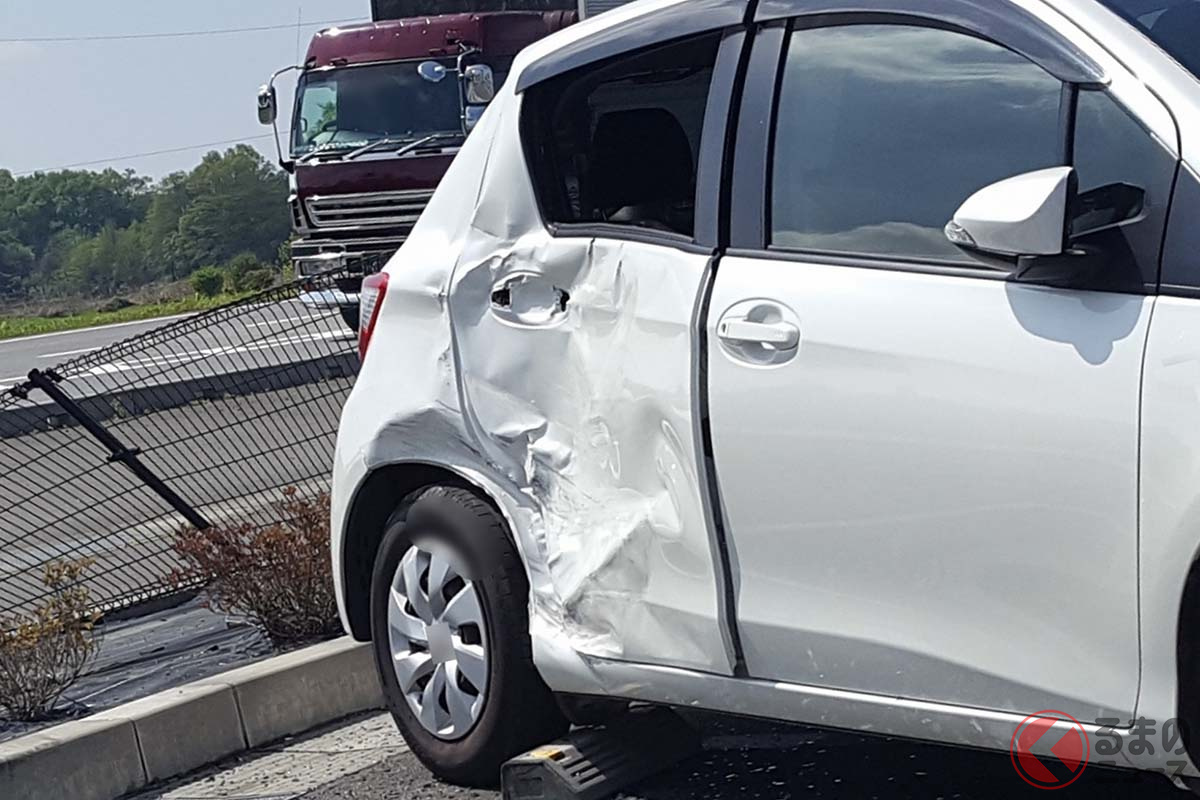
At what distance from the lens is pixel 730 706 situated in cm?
369

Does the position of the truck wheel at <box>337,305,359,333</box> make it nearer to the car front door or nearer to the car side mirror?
the car front door

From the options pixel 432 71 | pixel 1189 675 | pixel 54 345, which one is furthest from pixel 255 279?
pixel 1189 675

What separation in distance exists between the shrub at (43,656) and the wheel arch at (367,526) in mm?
1187

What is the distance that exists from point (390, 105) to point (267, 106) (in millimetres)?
2487

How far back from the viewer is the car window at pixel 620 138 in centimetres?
412

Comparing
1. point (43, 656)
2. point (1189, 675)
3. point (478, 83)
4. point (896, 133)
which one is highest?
point (478, 83)

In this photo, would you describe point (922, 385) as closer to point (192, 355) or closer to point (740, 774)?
point (740, 774)

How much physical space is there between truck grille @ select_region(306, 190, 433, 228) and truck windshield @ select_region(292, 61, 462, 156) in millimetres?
570

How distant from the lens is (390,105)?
1800 cm

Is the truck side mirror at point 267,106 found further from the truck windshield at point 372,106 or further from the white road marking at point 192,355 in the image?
the white road marking at point 192,355

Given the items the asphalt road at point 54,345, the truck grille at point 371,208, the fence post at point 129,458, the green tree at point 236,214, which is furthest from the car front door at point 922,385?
the green tree at point 236,214

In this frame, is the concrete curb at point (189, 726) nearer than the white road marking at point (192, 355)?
Yes

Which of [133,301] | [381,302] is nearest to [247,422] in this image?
[381,302]

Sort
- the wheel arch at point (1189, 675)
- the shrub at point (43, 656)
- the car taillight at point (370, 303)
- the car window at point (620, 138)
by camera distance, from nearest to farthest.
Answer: the wheel arch at point (1189, 675), the car window at point (620, 138), the car taillight at point (370, 303), the shrub at point (43, 656)
